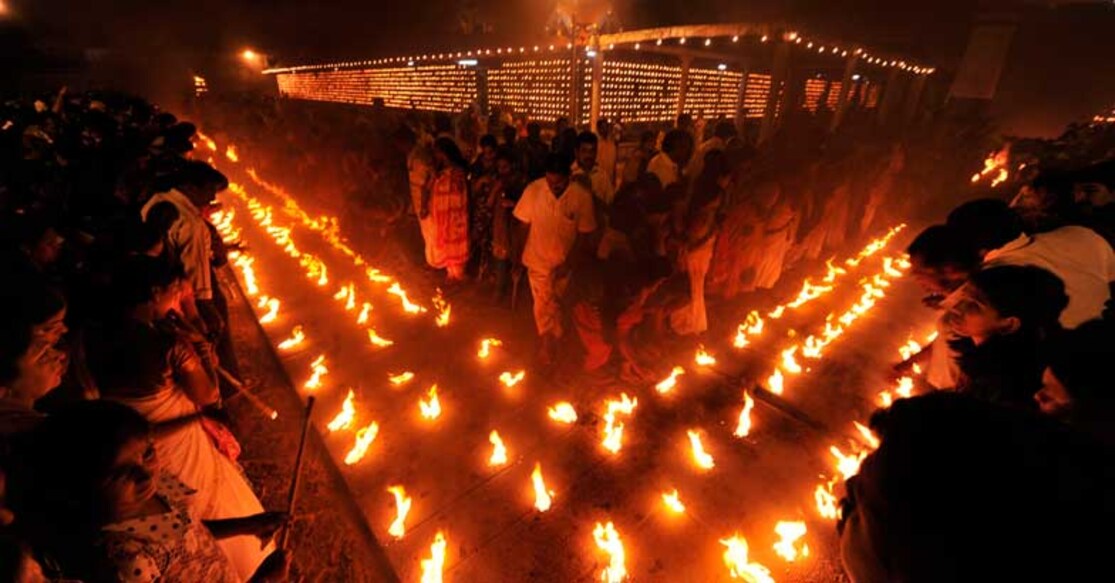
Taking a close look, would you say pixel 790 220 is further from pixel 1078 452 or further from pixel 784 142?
pixel 1078 452

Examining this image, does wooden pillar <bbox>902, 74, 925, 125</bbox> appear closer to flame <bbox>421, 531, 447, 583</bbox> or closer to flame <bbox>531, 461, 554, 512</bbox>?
flame <bbox>531, 461, 554, 512</bbox>

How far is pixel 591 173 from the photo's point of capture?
560 cm

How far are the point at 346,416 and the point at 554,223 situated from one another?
2.75 meters

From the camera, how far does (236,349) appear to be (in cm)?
551

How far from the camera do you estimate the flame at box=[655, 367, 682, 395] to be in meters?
4.65

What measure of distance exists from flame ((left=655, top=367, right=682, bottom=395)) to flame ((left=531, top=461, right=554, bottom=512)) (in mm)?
Result: 1670

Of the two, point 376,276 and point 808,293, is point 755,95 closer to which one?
point 808,293

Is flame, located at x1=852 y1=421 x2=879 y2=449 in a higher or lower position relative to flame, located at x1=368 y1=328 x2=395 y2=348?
lower

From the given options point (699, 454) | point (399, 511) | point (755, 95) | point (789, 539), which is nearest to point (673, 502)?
point (699, 454)

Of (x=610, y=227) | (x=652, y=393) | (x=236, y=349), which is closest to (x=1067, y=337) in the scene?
(x=652, y=393)

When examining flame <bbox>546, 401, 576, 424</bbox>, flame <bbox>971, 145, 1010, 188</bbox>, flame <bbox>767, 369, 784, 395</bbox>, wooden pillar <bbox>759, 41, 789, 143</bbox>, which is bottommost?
flame <bbox>546, 401, 576, 424</bbox>

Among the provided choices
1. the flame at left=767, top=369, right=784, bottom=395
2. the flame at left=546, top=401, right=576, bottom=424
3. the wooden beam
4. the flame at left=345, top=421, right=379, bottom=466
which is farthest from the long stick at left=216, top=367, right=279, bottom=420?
the wooden beam

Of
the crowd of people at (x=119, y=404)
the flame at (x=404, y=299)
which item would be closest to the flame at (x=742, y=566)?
the crowd of people at (x=119, y=404)

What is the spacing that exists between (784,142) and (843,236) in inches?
84.7
